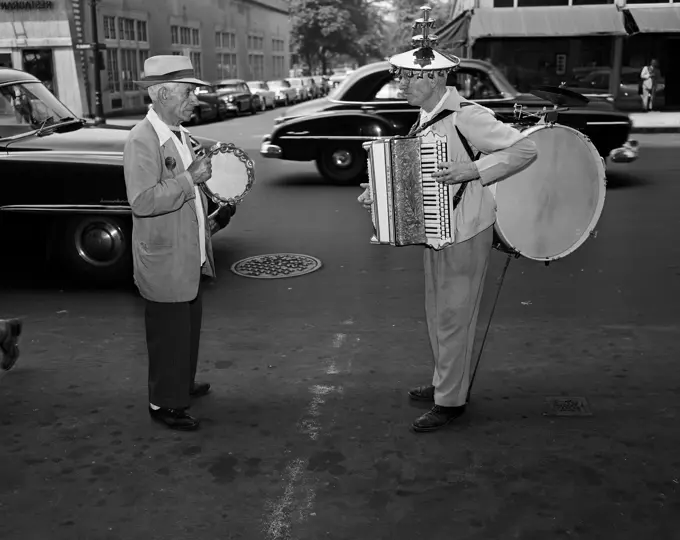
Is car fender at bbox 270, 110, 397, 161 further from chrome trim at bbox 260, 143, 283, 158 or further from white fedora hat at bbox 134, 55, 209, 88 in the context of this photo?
white fedora hat at bbox 134, 55, 209, 88

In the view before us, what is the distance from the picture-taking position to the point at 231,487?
3779 mm

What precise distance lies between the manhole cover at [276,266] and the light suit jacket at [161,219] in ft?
10.8

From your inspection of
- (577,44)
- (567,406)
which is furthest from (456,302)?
(577,44)

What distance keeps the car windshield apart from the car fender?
546 centimetres

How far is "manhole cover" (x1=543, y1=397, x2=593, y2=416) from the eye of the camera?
14.9 feet

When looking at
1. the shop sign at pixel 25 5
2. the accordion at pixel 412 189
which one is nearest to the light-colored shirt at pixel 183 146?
the accordion at pixel 412 189

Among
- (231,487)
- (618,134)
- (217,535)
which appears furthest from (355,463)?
(618,134)

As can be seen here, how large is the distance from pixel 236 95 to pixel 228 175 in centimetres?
2955

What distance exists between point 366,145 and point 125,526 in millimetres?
2077

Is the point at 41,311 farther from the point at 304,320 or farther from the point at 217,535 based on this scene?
the point at 217,535

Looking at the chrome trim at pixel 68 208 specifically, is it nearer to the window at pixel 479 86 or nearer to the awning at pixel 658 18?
the window at pixel 479 86

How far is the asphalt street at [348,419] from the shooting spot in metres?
3.53

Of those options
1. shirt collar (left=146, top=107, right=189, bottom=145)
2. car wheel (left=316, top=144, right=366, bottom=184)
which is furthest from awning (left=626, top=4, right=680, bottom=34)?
shirt collar (left=146, top=107, right=189, bottom=145)

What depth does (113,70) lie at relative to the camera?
36812 mm
